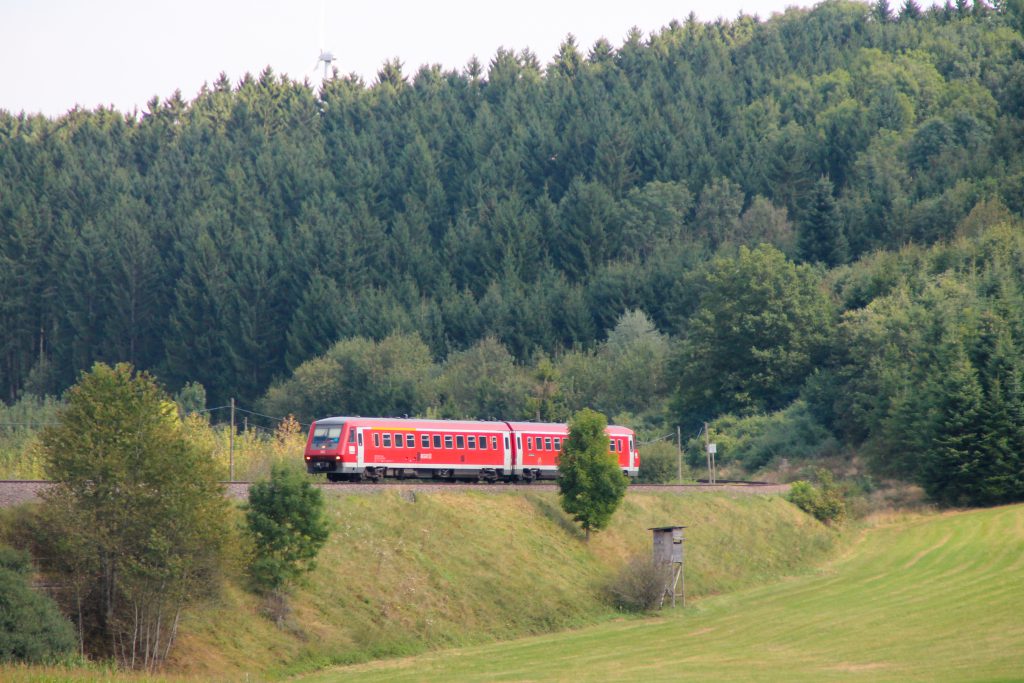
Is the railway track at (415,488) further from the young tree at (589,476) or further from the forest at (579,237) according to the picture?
the forest at (579,237)

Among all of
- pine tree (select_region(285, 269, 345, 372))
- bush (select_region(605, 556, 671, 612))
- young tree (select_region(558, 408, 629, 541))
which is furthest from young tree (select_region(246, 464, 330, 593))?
pine tree (select_region(285, 269, 345, 372))

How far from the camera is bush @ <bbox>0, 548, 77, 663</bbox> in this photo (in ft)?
102

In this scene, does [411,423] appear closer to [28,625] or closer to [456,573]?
[456,573]

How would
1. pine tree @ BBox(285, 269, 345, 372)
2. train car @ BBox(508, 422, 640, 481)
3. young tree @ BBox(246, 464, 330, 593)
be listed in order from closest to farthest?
1. young tree @ BBox(246, 464, 330, 593)
2. train car @ BBox(508, 422, 640, 481)
3. pine tree @ BBox(285, 269, 345, 372)

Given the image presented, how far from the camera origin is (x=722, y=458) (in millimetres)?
80375

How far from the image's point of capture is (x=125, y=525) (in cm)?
3453

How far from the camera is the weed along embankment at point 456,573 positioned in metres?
37.1

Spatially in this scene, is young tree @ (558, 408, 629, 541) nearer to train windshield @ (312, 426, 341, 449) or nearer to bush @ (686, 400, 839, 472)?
train windshield @ (312, 426, 341, 449)

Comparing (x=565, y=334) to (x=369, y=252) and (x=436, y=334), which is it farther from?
(x=369, y=252)

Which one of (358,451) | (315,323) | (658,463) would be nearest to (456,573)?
(358,451)

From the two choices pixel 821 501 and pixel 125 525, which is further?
pixel 821 501

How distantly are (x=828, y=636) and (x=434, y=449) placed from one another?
17.3 m

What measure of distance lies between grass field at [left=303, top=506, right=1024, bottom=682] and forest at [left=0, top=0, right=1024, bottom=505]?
13.8 meters

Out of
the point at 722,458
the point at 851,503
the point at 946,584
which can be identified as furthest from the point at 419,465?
the point at 722,458
